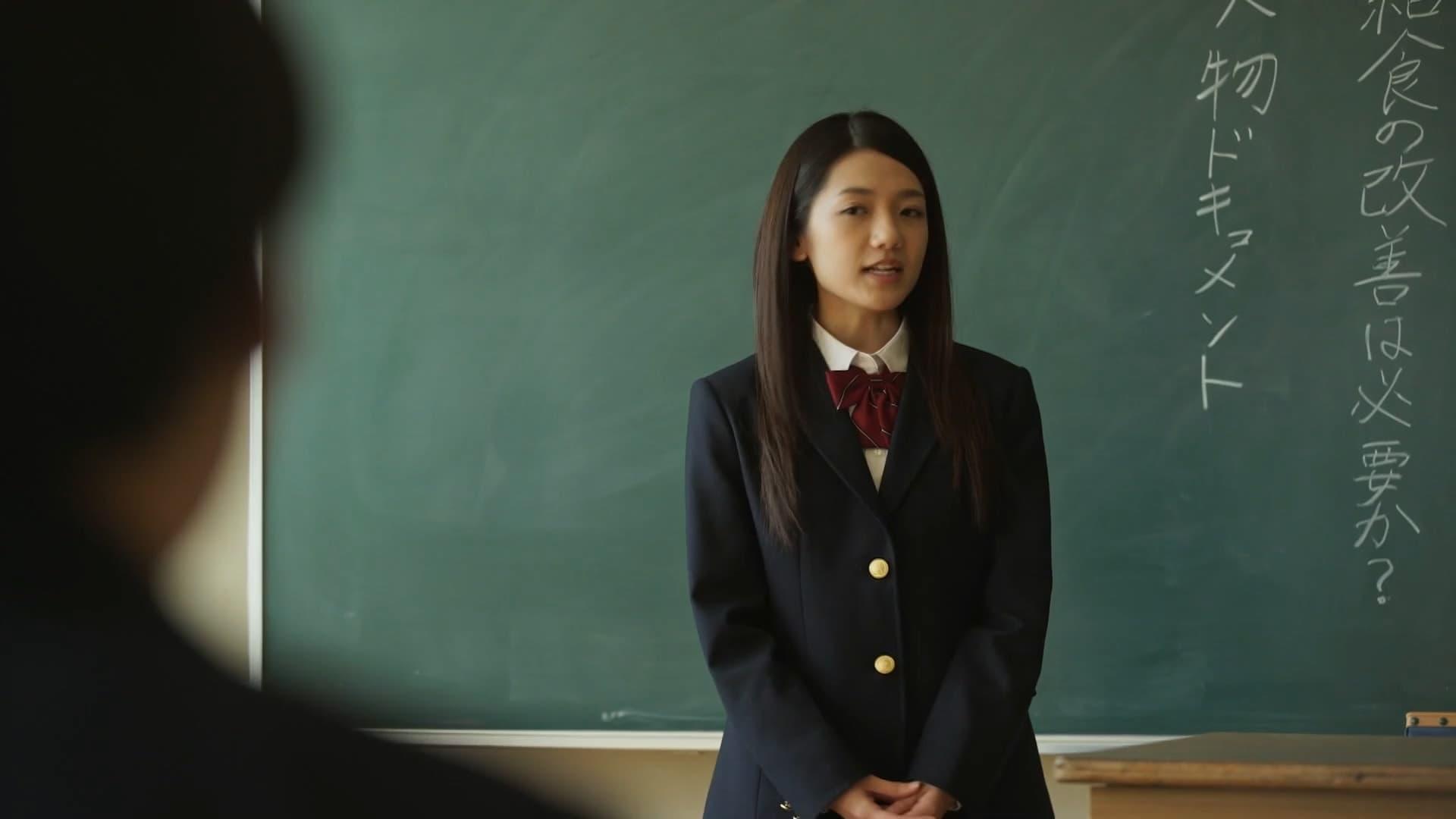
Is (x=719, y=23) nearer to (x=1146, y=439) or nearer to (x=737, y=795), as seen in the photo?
(x=1146, y=439)

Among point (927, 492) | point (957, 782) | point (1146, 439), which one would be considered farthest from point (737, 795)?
point (1146, 439)

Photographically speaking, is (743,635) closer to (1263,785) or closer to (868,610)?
(868,610)

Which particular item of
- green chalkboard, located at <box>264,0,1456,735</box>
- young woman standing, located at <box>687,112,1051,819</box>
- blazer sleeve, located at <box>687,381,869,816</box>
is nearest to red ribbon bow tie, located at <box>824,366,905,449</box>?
young woman standing, located at <box>687,112,1051,819</box>

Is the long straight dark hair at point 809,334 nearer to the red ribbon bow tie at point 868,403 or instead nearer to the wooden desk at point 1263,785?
the red ribbon bow tie at point 868,403

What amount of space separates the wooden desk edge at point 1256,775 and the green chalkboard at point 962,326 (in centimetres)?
94

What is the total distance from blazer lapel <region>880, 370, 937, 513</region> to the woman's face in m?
0.13

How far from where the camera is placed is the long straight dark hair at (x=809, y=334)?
1.64 metres

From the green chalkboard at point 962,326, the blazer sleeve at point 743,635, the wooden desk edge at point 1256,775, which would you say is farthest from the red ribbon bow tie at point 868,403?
the green chalkboard at point 962,326

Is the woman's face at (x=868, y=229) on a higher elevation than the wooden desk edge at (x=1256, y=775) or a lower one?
higher

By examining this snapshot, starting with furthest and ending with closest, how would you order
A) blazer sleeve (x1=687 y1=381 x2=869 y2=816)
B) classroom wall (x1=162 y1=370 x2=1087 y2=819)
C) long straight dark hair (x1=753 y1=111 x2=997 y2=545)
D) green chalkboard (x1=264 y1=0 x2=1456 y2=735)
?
1. green chalkboard (x1=264 y1=0 x2=1456 y2=735)
2. long straight dark hair (x1=753 y1=111 x2=997 y2=545)
3. blazer sleeve (x1=687 y1=381 x2=869 y2=816)
4. classroom wall (x1=162 y1=370 x2=1087 y2=819)

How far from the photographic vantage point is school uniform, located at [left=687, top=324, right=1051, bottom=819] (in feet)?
5.18

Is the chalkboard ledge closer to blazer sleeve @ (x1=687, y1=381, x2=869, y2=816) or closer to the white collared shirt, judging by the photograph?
blazer sleeve @ (x1=687, y1=381, x2=869, y2=816)

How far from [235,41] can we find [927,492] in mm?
1443

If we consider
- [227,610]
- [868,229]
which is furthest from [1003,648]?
[227,610]
